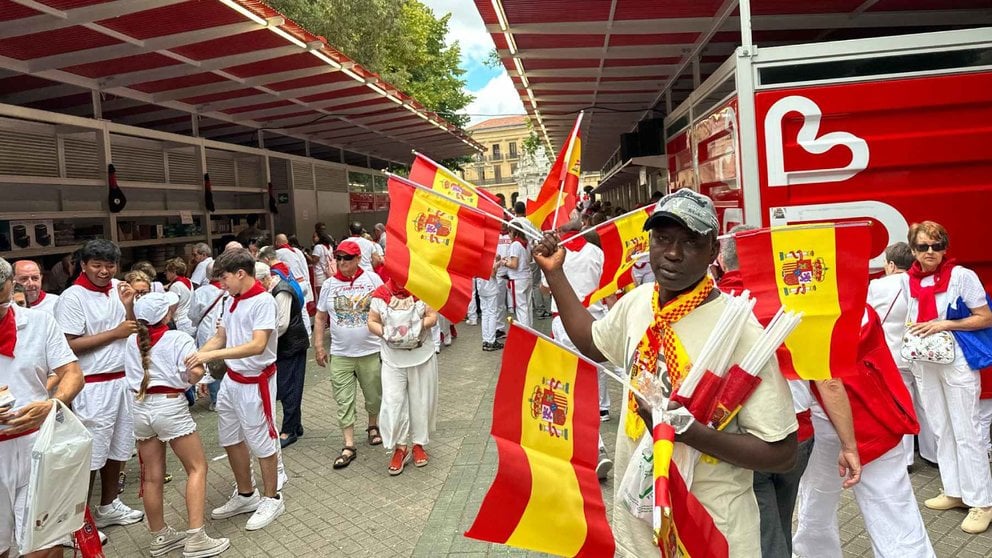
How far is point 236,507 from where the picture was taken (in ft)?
17.5

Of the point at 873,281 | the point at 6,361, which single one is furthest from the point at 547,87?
the point at 6,361

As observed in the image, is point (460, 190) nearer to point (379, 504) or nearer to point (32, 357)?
point (32, 357)

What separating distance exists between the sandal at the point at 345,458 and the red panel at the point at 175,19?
4577 mm

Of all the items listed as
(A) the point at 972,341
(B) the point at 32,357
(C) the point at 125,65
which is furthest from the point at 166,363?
(C) the point at 125,65

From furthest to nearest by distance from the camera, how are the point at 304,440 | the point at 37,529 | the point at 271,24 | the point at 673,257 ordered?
the point at 271,24 < the point at 304,440 < the point at 37,529 < the point at 673,257

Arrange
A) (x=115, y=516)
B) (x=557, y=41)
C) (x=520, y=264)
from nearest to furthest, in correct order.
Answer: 1. (x=115, y=516)
2. (x=557, y=41)
3. (x=520, y=264)

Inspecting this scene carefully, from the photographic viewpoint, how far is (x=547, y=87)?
1157cm

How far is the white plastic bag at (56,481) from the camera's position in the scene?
3.47m

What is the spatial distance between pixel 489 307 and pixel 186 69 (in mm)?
5441

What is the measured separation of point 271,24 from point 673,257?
716 centimetres

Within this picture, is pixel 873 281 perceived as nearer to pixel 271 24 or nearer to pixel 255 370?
pixel 255 370

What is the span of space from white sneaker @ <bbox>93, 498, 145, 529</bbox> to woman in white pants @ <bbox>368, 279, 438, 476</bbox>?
194cm

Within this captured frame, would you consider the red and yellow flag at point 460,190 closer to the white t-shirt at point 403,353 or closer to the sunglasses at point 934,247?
the white t-shirt at point 403,353

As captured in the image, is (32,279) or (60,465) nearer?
(60,465)
